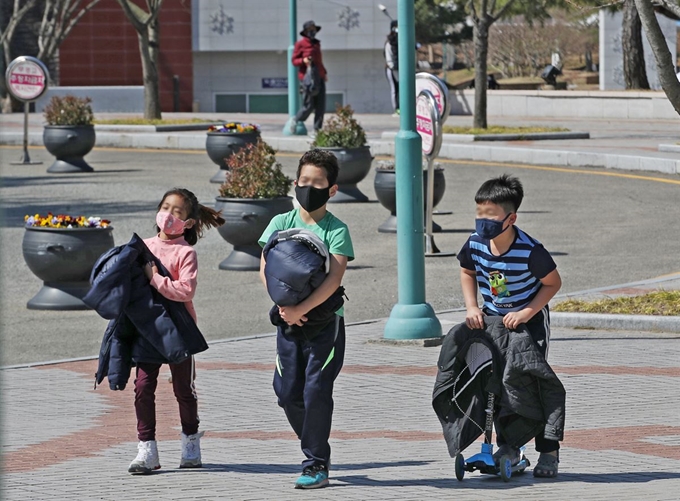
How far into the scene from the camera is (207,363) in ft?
32.9

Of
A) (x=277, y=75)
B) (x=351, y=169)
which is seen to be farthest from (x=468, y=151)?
(x=277, y=75)

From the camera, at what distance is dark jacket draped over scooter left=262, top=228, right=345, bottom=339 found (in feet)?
20.7

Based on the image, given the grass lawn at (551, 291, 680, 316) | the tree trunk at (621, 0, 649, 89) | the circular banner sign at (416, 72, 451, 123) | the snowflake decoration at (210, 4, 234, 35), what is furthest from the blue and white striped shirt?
the snowflake decoration at (210, 4, 234, 35)

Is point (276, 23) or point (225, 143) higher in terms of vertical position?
point (276, 23)

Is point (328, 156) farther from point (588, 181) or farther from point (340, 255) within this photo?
point (588, 181)

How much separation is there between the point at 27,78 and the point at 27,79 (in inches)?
1.0

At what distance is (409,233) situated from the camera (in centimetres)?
1065

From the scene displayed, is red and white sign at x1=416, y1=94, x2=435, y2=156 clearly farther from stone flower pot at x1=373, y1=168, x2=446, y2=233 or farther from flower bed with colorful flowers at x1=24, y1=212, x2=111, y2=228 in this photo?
flower bed with colorful flowers at x1=24, y1=212, x2=111, y2=228

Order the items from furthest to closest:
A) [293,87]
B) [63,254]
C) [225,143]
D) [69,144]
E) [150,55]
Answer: [150,55] < [293,87] < [69,144] < [225,143] < [63,254]

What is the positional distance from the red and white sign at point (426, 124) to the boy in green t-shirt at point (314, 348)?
780cm

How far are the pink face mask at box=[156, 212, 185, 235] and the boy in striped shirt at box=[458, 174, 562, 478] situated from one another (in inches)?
58.3

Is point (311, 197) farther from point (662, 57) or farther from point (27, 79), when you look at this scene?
point (27, 79)

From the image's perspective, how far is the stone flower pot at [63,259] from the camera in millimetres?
12672

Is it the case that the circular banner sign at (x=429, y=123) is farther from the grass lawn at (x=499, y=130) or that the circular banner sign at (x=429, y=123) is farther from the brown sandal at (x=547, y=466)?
the grass lawn at (x=499, y=130)
